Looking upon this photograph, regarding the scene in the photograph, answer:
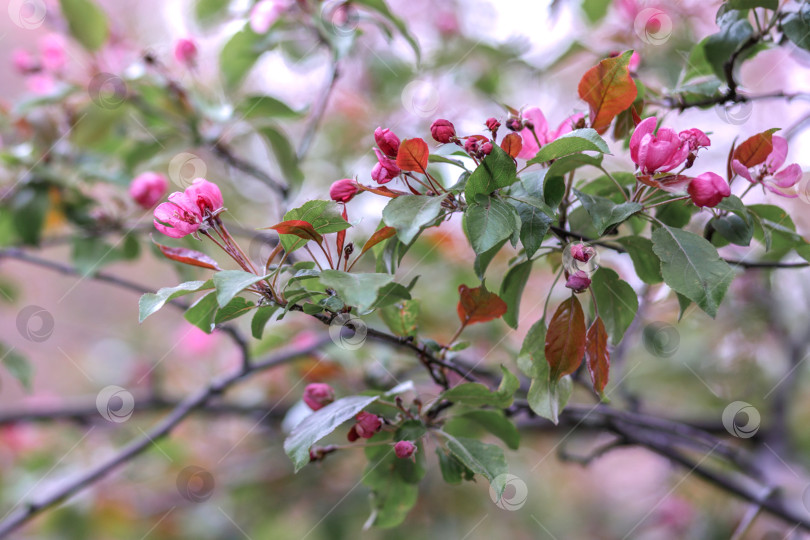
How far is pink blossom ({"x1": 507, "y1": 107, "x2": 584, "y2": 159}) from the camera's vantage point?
0.58 metres

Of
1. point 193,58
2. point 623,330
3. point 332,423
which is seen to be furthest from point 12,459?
point 623,330

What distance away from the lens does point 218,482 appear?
5.49 ft

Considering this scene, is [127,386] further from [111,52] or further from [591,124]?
[591,124]

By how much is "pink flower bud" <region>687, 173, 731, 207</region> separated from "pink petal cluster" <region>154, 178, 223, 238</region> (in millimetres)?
393

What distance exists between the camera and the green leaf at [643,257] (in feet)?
1.88

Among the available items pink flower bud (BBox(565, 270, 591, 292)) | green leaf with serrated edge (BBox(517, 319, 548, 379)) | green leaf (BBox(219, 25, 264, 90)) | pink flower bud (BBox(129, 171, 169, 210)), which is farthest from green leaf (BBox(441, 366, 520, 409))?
green leaf (BBox(219, 25, 264, 90))

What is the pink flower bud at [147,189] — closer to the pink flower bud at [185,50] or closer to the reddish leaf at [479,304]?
the pink flower bud at [185,50]

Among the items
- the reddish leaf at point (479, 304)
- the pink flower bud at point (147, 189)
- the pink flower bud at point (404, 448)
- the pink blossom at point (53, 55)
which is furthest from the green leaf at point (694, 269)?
the pink blossom at point (53, 55)

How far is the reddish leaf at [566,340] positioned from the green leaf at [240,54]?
728 mm

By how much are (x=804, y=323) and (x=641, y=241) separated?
1062mm

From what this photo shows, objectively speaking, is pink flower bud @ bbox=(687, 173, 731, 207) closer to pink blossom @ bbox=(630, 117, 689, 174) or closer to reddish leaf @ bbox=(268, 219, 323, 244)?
pink blossom @ bbox=(630, 117, 689, 174)

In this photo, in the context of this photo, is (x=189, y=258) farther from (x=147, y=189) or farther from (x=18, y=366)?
(x=18, y=366)

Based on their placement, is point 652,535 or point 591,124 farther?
point 652,535

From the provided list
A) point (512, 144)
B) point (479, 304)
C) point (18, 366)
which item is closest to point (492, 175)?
point (512, 144)
